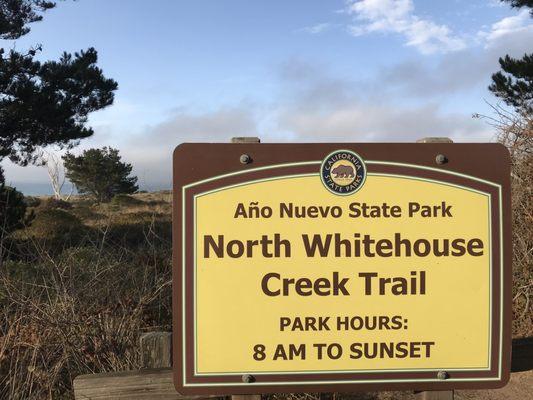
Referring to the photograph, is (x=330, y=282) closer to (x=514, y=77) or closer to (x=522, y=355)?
(x=522, y=355)

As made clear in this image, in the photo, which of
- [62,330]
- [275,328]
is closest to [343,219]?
[275,328]

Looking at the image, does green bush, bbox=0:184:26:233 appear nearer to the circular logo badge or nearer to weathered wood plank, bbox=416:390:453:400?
the circular logo badge

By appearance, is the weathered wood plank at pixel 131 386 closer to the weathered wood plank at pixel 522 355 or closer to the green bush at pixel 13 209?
the weathered wood plank at pixel 522 355

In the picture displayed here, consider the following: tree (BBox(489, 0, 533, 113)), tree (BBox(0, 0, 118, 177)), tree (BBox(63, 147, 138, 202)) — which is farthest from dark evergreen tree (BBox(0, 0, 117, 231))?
tree (BBox(63, 147, 138, 202))

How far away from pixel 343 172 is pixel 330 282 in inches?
17.8

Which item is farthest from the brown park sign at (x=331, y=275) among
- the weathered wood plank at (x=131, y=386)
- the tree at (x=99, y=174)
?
the tree at (x=99, y=174)

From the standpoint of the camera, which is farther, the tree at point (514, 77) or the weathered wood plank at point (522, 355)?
the tree at point (514, 77)

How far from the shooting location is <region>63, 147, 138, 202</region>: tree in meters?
35.9

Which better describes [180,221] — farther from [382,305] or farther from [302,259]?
[382,305]

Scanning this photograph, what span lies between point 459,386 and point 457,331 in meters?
0.23

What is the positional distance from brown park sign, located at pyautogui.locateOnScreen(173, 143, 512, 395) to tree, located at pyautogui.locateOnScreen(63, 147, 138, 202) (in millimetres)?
34977

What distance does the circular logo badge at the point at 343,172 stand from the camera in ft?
6.30

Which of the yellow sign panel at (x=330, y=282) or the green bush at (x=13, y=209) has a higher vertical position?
the green bush at (x=13, y=209)

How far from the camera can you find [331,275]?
1900 millimetres
